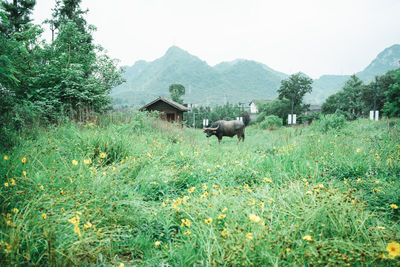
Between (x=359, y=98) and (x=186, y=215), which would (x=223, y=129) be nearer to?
(x=186, y=215)

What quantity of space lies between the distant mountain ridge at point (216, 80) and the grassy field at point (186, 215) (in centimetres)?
8098

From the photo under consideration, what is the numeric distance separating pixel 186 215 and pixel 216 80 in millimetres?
120995

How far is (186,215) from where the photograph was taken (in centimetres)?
228

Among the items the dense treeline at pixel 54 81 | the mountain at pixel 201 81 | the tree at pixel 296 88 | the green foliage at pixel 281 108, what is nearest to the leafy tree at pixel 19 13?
the dense treeline at pixel 54 81

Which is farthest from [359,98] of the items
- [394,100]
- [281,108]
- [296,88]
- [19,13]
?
[19,13]

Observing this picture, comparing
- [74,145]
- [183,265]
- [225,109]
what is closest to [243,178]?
[183,265]

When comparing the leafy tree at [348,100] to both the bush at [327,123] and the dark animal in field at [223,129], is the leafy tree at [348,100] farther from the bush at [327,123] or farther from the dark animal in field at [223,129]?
the dark animal in field at [223,129]

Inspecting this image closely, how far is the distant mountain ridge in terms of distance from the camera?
96700mm

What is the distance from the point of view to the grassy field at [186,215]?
153cm

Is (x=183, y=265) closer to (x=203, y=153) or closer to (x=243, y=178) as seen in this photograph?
(x=243, y=178)

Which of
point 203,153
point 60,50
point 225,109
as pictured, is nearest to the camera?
point 203,153

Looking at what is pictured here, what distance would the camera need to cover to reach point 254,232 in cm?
167

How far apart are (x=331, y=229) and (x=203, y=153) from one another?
3650 mm

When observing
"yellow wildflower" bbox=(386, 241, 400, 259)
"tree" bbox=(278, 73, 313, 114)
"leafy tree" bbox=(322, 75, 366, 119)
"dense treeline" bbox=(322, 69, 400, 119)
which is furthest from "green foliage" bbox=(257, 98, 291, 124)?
"yellow wildflower" bbox=(386, 241, 400, 259)
